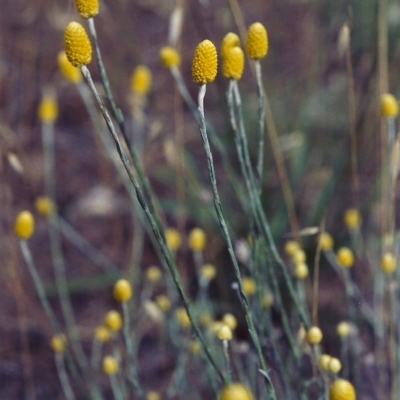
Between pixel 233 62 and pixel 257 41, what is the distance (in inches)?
1.7

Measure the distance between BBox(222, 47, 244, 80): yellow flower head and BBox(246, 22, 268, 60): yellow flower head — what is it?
1.0 inches

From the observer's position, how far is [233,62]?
728 mm

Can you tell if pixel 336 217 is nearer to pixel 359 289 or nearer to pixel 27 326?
pixel 359 289

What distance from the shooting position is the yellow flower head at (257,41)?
0.74 meters

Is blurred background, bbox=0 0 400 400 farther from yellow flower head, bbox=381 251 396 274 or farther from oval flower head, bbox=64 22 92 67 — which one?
oval flower head, bbox=64 22 92 67

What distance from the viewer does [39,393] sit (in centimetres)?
131

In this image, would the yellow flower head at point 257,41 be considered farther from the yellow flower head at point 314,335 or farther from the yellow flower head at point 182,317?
the yellow flower head at point 182,317

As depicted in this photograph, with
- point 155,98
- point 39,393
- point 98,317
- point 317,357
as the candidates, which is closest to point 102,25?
point 155,98

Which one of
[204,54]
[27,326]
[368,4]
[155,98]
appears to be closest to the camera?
[204,54]

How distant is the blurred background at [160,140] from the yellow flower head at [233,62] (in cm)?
39

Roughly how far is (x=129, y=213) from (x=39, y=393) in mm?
520

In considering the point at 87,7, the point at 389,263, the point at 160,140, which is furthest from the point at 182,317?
the point at 160,140

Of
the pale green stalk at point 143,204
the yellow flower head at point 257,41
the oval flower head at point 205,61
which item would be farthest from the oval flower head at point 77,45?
the yellow flower head at point 257,41

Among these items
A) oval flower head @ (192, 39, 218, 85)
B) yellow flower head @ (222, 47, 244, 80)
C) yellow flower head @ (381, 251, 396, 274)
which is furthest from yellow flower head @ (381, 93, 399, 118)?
oval flower head @ (192, 39, 218, 85)
